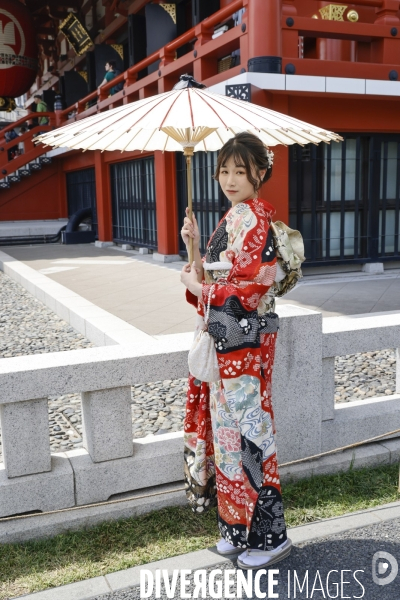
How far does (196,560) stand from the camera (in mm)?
2547

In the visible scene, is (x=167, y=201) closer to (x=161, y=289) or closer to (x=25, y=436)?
(x=161, y=289)

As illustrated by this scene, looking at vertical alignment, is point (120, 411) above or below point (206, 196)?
below

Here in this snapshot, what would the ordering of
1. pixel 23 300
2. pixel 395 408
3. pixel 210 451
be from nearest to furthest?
pixel 210 451 → pixel 395 408 → pixel 23 300

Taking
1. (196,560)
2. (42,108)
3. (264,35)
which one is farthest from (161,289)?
(42,108)

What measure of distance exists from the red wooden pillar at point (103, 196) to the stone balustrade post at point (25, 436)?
13.7 meters

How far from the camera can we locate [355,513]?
2912 millimetres

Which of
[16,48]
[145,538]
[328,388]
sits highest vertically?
[16,48]

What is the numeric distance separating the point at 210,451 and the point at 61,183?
799 inches

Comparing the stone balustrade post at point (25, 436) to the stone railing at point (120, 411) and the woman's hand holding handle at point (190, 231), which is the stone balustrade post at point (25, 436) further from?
the woman's hand holding handle at point (190, 231)

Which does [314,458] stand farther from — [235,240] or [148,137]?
[148,137]

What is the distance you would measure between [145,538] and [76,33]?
61.9 feet

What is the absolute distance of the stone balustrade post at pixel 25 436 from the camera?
265 cm

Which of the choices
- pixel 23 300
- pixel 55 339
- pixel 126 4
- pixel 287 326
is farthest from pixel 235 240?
pixel 126 4

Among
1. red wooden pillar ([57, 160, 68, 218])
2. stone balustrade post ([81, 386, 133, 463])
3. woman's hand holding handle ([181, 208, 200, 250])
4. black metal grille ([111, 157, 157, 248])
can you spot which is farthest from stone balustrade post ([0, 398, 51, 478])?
red wooden pillar ([57, 160, 68, 218])
